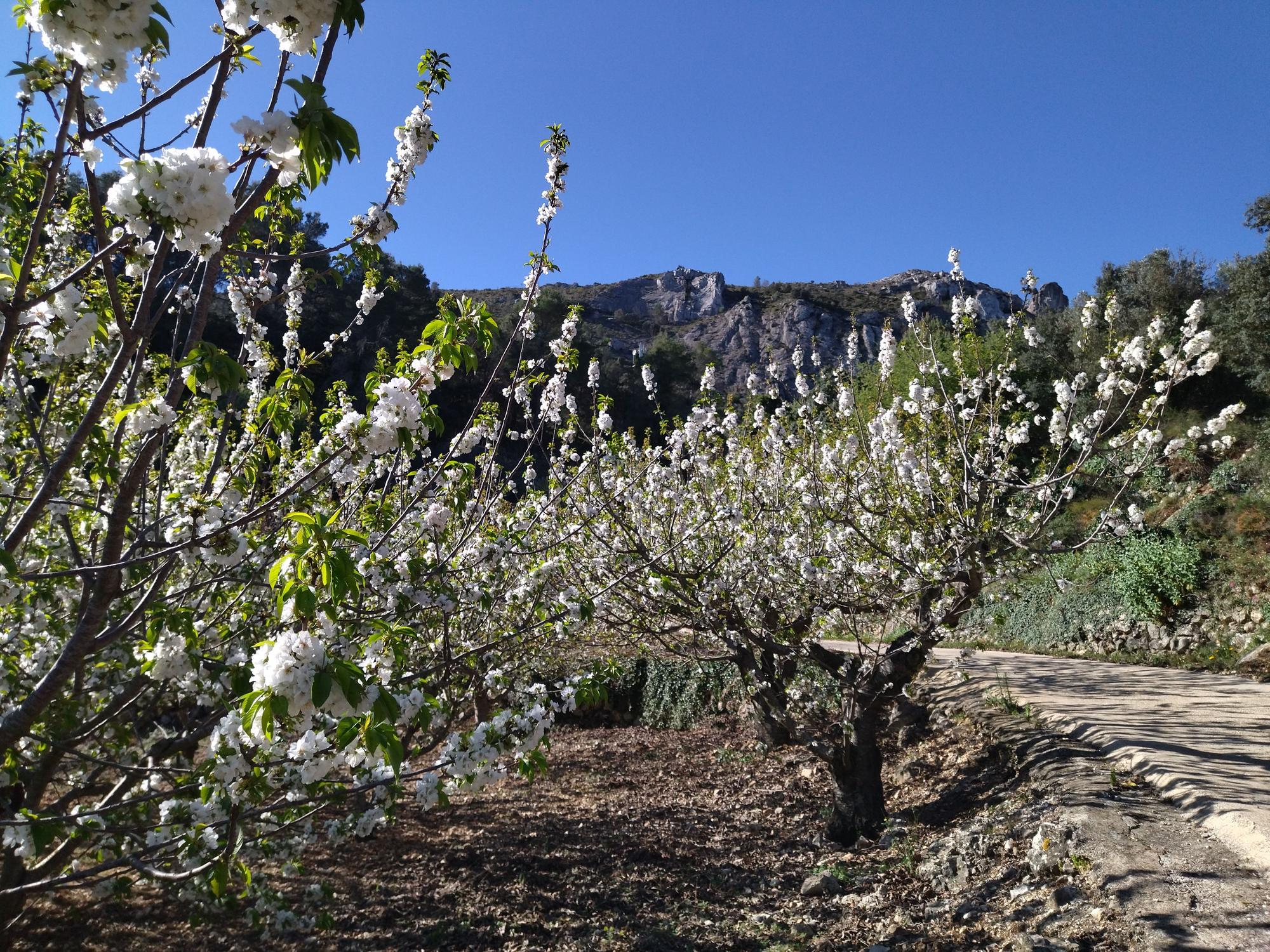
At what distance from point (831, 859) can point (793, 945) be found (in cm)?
161

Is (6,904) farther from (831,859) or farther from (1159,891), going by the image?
(1159,891)

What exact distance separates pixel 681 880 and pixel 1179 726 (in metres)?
5.25

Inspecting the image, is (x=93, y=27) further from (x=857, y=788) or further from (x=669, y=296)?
(x=669, y=296)

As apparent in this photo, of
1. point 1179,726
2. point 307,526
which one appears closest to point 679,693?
point 1179,726

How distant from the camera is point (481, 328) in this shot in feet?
8.70

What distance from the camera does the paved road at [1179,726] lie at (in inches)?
176

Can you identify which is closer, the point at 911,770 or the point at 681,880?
the point at 681,880

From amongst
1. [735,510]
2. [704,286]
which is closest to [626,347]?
[704,286]

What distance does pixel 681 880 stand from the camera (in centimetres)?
568

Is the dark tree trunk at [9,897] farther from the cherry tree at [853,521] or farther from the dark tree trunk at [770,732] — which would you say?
the dark tree trunk at [770,732]

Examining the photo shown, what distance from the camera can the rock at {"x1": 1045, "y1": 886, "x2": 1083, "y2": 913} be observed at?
12.5 feet

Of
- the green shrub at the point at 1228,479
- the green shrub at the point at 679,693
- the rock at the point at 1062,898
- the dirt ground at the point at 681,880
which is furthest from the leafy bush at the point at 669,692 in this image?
the green shrub at the point at 1228,479

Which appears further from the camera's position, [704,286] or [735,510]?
[704,286]

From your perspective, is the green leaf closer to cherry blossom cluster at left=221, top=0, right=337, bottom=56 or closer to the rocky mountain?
cherry blossom cluster at left=221, top=0, right=337, bottom=56
